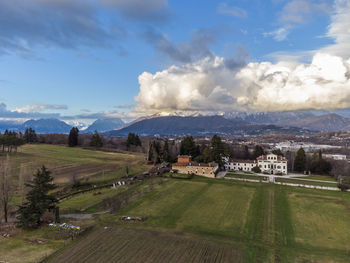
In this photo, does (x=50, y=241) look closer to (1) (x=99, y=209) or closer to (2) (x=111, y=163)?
(1) (x=99, y=209)

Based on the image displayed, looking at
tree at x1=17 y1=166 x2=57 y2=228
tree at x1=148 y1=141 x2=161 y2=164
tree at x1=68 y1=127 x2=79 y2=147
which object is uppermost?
tree at x1=68 y1=127 x2=79 y2=147

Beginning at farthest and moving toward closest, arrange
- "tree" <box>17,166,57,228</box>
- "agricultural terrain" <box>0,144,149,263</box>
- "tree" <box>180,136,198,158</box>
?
"tree" <box>180,136,198,158</box> → "tree" <box>17,166,57,228</box> → "agricultural terrain" <box>0,144,149,263</box>

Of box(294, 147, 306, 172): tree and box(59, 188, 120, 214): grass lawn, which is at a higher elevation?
box(294, 147, 306, 172): tree

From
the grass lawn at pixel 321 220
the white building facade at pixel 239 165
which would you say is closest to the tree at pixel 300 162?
the white building facade at pixel 239 165

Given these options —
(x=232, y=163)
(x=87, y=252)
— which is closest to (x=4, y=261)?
(x=87, y=252)

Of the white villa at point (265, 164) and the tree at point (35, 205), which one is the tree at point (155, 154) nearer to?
the white villa at point (265, 164)

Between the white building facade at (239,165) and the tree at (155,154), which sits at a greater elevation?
the tree at (155,154)

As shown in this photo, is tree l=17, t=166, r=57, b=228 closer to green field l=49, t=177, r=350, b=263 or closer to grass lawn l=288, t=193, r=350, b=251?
green field l=49, t=177, r=350, b=263

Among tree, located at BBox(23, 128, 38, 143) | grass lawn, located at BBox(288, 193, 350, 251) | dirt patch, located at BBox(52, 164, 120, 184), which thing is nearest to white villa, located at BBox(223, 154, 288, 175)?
grass lawn, located at BBox(288, 193, 350, 251)
